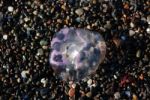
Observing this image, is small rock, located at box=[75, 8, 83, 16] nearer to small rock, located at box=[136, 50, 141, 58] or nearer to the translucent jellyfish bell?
the translucent jellyfish bell

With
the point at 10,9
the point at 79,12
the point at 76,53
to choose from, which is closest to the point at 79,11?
the point at 79,12

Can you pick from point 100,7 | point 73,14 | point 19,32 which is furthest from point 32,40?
point 100,7

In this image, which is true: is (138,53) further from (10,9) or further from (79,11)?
(10,9)

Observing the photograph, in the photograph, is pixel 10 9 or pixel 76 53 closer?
pixel 76 53

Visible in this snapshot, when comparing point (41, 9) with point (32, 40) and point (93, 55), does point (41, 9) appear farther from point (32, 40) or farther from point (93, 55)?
point (93, 55)

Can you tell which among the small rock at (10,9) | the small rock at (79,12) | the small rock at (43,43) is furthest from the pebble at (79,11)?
the small rock at (10,9)

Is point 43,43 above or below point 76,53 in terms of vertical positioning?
above

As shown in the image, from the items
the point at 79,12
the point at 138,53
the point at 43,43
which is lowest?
the point at 138,53

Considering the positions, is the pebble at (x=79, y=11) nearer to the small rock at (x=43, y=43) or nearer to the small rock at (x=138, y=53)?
the small rock at (x=43, y=43)

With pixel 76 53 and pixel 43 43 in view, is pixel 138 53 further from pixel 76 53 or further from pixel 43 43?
pixel 43 43
